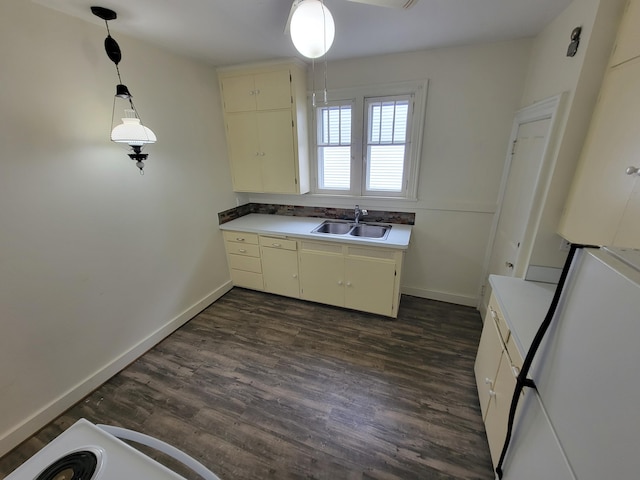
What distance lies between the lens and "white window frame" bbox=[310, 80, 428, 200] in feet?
8.07

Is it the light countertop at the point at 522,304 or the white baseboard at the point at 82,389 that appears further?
the white baseboard at the point at 82,389

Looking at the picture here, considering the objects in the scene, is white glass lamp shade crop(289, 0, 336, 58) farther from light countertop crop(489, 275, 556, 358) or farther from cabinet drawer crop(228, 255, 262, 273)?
cabinet drawer crop(228, 255, 262, 273)

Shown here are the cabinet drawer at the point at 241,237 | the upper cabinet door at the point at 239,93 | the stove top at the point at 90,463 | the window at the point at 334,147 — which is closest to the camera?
the stove top at the point at 90,463

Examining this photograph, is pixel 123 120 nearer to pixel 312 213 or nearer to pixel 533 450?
pixel 312 213

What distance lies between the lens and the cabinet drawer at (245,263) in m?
3.05

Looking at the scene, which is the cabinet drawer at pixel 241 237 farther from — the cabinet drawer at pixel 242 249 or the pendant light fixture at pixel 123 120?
the pendant light fixture at pixel 123 120

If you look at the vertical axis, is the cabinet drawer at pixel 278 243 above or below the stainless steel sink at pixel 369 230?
below

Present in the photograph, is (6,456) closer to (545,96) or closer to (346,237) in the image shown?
(346,237)

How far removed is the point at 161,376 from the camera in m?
2.06

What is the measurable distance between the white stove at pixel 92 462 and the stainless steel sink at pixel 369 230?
2.35m

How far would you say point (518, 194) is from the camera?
1.99m

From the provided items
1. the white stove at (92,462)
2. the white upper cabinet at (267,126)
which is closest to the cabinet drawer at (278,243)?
the white upper cabinet at (267,126)

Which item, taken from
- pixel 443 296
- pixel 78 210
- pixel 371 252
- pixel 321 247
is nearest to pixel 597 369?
pixel 371 252

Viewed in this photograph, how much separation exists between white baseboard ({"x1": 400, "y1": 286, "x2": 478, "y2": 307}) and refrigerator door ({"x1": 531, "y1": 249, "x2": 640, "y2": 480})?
82.7 inches
